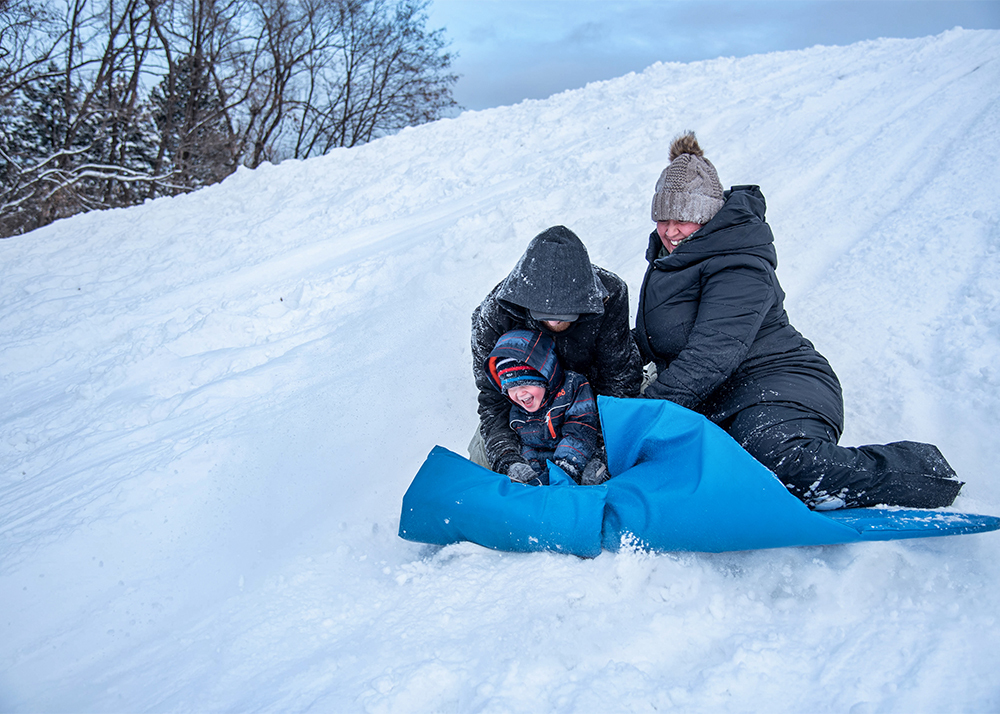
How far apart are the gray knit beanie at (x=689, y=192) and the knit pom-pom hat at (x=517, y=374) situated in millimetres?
845

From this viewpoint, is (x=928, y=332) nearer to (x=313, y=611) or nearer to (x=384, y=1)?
(x=313, y=611)

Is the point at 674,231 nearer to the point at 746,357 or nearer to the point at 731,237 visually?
the point at 731,237

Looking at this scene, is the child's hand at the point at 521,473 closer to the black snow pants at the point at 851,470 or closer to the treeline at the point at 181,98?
the black snow pants at the point at 851,470

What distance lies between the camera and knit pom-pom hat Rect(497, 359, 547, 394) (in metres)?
2.30

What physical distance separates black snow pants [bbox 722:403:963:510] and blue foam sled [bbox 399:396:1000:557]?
68 mm

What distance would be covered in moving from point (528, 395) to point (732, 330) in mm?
765

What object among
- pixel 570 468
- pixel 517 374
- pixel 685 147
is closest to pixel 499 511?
pixel 570 468

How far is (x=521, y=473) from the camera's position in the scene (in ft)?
7.30

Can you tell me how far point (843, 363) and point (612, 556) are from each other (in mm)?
1688

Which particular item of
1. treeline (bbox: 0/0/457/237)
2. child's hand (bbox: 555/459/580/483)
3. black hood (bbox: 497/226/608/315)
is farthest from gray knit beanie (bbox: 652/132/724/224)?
treeline (bbox: 0/0/457/237)

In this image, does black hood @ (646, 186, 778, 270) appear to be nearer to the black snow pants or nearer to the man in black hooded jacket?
the man in black hooded jacket

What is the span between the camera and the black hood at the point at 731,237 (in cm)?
231

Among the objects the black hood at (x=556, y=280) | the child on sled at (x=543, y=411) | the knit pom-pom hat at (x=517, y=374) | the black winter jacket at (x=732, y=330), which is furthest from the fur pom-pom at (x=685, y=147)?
the knit pom-pom hat at (x=517, y=374)

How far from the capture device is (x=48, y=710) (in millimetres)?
1588
